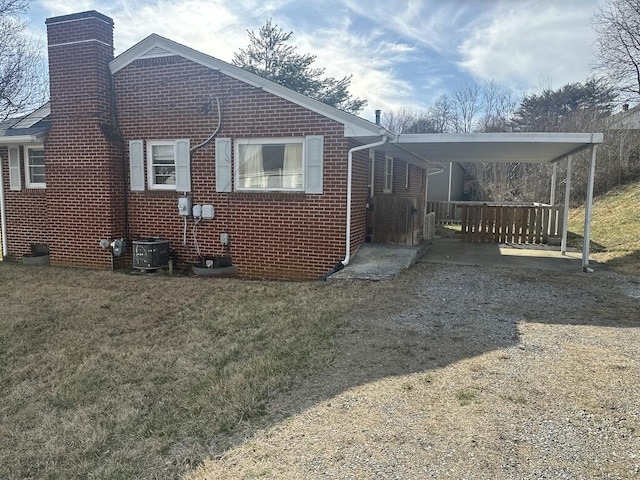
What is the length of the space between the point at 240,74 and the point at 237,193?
2.21m

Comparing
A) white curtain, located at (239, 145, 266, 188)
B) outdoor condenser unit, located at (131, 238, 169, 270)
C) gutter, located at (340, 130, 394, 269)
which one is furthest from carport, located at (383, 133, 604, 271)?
outdoor condenser unit, located at (131, 238, 169, 270)

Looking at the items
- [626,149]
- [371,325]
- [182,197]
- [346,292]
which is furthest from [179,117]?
[626,149]

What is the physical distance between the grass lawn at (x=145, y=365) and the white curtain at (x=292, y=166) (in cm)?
202

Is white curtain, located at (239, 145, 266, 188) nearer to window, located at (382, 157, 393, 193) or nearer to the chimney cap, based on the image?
the chimney cap

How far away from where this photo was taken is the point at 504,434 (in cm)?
300

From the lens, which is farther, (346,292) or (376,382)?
(346,292)

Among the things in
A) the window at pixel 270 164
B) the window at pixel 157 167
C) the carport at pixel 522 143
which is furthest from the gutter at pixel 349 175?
the window at pixel 157 167

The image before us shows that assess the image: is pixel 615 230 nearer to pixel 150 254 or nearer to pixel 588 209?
pixel 588 209

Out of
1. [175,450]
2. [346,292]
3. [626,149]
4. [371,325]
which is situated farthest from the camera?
[626,149]

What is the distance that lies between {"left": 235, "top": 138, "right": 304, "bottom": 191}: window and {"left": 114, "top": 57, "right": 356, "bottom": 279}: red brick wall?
0.17 m

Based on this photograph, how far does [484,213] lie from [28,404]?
1157cm

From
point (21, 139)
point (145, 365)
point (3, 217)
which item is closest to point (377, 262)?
point (145, 365)

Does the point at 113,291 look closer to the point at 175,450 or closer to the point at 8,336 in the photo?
the point at 8,336

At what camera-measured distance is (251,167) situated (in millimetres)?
9016
